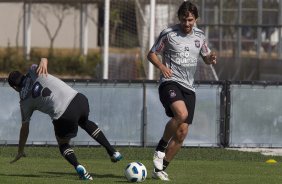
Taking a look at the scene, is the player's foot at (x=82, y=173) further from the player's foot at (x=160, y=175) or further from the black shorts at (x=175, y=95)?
the black shorts at (x=175, y=95)

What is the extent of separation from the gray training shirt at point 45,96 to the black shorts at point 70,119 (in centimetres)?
5

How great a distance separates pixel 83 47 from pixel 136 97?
32.3 meters

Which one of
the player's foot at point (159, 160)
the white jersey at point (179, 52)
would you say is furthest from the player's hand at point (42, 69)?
the player's foot at point (159, 160)

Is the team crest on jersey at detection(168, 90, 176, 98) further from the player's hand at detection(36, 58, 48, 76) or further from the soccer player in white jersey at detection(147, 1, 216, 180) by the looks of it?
the player's hand at detection(36, 58, 48, 76)

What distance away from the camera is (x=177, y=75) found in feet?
43.9

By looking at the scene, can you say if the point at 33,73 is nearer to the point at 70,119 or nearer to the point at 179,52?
the point at 70,119

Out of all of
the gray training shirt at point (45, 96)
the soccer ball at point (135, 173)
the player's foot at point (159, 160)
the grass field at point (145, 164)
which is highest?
the gray training shirt at point (45, 96)

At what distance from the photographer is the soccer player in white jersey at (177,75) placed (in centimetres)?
1320

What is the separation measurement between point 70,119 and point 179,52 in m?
1.56

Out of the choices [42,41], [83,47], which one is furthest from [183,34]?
[42,41]

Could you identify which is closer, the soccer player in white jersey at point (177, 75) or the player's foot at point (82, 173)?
the player's foot at point (82, 173)

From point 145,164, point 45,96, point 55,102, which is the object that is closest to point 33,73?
point 45,96

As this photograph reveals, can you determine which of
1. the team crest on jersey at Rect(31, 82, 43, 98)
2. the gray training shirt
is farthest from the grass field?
the team crest on jersey at Rect(31, 82, 43, 98)

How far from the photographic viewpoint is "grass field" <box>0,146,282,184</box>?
13.4 meters
